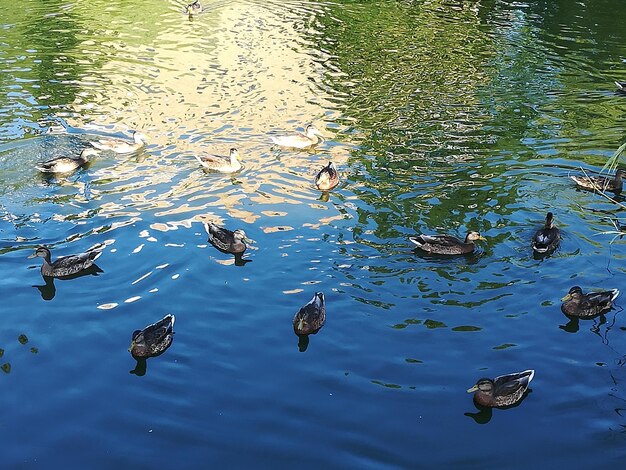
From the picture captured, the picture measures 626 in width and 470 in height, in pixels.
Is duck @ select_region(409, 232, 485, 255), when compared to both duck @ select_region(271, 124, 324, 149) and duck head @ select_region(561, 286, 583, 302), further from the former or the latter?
duck @ select_region(271, 124, 324, 149)

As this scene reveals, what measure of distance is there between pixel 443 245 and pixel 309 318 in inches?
123

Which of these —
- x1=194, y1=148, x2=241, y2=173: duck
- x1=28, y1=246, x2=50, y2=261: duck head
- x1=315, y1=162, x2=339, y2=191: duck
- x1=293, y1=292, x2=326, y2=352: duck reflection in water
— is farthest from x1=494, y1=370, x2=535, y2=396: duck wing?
x1=194, y1=148, x2=241, y2=173: duck

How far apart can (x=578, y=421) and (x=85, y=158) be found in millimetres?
11612

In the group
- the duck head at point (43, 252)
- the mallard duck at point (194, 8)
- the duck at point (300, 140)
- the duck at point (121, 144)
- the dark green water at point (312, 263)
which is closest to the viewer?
the dark green water at point (312, 263)

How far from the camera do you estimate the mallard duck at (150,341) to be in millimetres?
10352

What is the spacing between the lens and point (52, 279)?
12430 millimetres

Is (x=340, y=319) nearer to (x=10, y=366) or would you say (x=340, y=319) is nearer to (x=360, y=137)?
(x=10, y=366)

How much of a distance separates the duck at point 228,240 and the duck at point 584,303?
5.30 metres

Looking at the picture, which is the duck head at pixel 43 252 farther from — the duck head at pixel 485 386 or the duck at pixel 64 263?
the duck head at pixel 485 386

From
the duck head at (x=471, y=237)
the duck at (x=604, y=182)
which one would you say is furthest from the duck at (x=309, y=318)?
the duck at (x=604, y=182)

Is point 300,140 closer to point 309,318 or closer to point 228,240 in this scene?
point 228,240

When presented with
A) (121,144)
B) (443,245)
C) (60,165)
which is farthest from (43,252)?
(443,245)

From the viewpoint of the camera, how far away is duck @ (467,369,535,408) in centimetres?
945

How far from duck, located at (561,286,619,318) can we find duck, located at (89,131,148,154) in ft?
33.6
